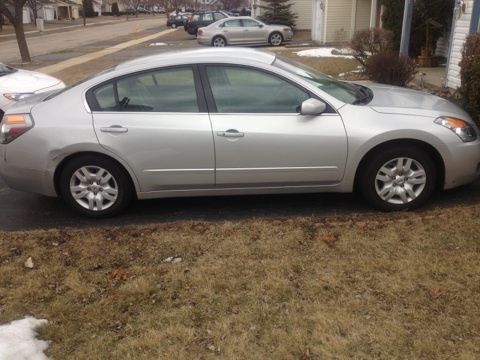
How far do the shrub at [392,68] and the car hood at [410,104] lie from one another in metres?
4.75

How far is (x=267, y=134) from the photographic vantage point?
4.63 m

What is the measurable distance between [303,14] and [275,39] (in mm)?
8466

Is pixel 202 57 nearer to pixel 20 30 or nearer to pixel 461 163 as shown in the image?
pixel 461 163

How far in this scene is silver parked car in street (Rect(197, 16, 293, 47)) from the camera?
998 inches

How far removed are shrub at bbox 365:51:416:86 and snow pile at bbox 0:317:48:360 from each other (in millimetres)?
8340

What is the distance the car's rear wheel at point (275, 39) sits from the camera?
26164 millimetres

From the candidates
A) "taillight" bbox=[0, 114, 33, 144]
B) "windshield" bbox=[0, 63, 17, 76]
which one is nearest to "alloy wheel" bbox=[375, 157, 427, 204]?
"taillight" bbox=[0, 114, 33, 144]

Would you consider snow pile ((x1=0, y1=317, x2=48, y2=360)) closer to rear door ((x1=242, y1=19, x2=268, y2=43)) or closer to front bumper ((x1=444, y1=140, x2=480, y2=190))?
front bumper ((x1=444, y1=140, x2=480, y2=190))

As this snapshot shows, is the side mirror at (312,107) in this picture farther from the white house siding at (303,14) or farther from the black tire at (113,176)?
the white house siding at (303,14)

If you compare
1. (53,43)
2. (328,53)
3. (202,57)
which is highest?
(202,57)

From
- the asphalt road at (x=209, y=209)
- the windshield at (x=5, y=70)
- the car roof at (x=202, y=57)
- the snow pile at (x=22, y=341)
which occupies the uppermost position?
the car roof at (x=202, y=57)

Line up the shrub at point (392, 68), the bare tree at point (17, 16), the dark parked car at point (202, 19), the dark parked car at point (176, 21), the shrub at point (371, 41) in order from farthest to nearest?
the dark parked car at point (176, 21), the dark parked car at point (202, 19), the bare tree at point (17, 16), the shrub at point (371, 41), the shrub at point (392, 68)

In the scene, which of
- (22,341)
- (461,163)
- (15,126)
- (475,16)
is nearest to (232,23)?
(475,16)

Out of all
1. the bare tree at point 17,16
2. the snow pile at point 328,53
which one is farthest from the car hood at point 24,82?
the bare tree at point 17,16
